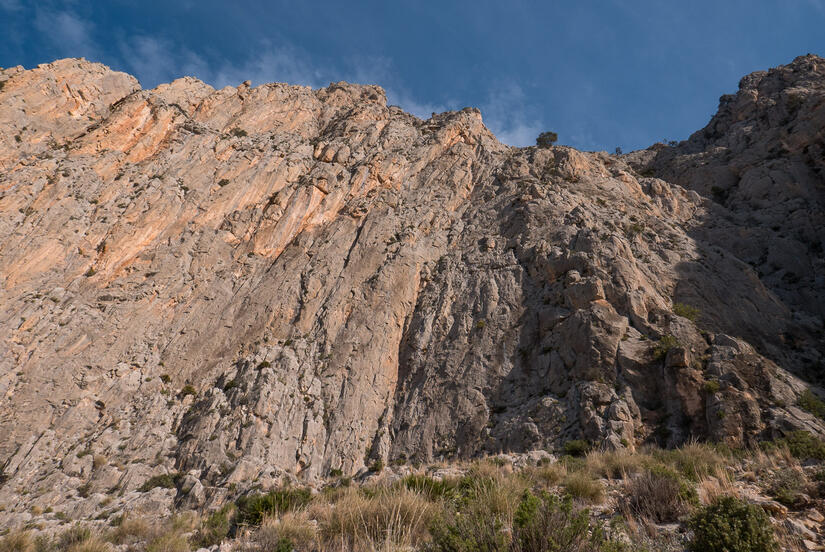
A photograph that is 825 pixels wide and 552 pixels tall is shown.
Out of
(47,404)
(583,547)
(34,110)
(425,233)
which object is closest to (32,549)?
(583,547)

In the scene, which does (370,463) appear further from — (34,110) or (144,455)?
(34,110)

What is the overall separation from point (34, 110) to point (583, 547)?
1935 inches

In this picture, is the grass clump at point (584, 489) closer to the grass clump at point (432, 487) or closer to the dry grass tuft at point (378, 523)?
the grass clump at point (432, 487)

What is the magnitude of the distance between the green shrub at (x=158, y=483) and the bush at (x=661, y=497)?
836 inches

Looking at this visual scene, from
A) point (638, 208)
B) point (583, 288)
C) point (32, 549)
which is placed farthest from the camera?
point (638, 208)

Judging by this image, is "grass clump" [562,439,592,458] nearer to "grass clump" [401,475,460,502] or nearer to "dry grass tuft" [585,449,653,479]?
"dry grass tuft" [585,449,653,479]

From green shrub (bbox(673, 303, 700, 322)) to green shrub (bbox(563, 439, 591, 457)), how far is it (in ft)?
37.9

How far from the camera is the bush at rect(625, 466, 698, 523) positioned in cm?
656

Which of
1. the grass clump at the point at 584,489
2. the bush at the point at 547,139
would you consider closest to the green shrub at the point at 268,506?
the grass clump at the point at 584,489

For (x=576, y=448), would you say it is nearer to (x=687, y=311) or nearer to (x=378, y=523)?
(x=687, y=311)

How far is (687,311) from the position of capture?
24.0 meters

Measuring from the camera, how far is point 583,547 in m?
4.84

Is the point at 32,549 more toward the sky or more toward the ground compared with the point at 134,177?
more toward the ground

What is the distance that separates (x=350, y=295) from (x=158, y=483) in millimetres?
16023
